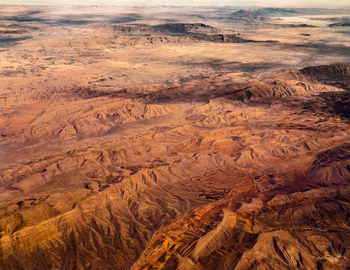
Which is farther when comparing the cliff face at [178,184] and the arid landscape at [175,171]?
the arid landscape at [175,171]

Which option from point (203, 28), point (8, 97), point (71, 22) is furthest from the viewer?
point (71, 22)

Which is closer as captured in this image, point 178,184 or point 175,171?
point 178,184

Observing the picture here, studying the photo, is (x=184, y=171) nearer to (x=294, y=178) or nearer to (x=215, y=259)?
(x=294, y=178)

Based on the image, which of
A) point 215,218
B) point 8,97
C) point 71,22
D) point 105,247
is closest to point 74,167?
point 105,247

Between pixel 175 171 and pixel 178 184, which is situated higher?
pixel 175 171
